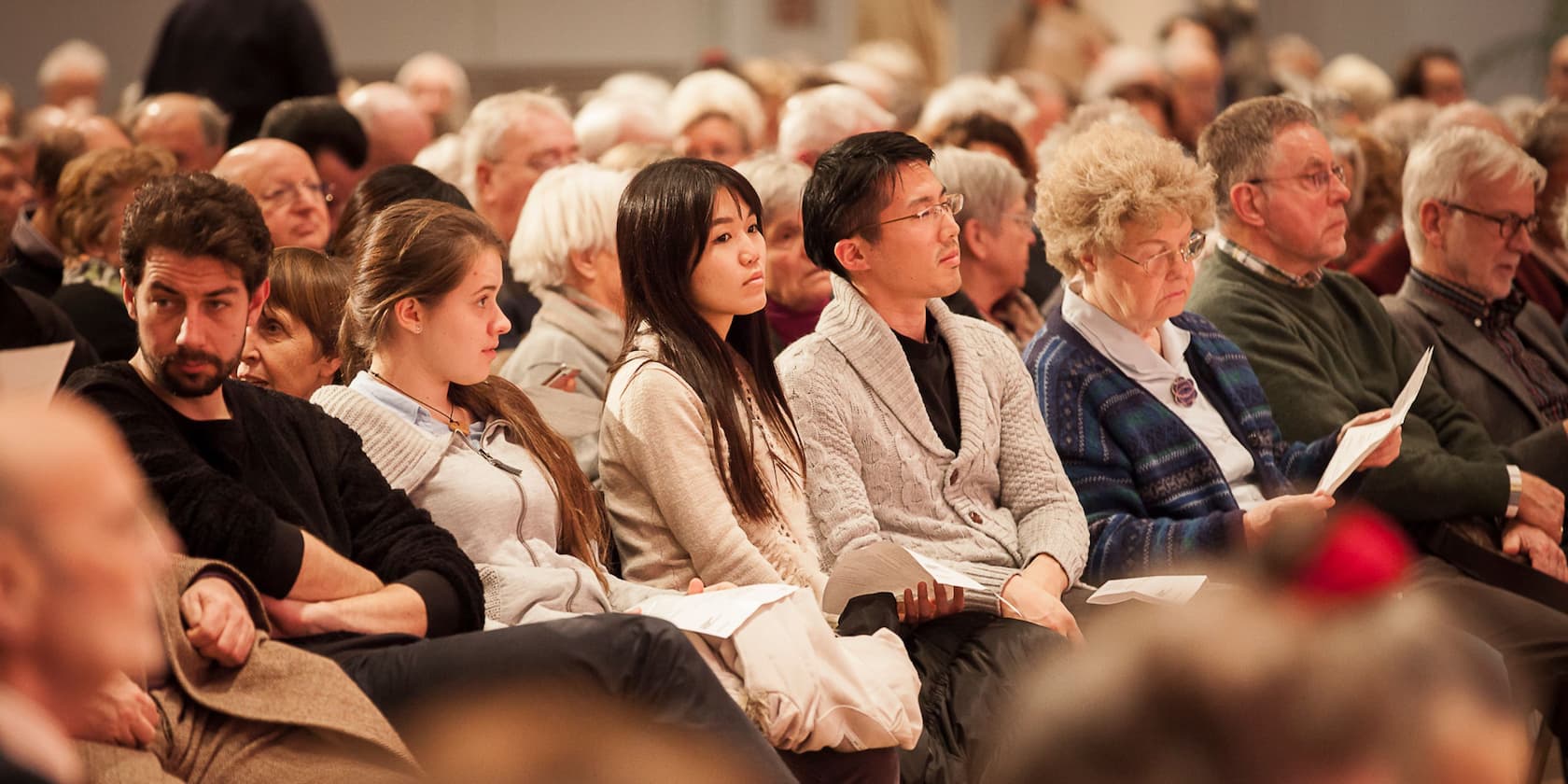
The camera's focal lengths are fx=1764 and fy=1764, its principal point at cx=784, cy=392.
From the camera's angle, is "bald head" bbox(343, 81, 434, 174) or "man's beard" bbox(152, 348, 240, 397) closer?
"man's beard" bbox(152, 348, 240, 397)

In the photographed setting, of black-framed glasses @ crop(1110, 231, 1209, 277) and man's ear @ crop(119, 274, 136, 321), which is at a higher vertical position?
man's ear @ crop(119, 274, 136, 321)

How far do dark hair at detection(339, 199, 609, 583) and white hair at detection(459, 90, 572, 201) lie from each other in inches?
81.4

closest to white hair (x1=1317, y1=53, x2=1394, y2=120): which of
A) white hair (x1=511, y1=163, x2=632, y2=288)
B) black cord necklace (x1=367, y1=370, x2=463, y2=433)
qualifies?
white hair (x1=511, y1=163, x2=632, y2=288)

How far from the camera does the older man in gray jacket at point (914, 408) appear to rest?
10.9 feet

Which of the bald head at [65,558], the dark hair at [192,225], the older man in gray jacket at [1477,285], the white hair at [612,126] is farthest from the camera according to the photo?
the white hair at [612,126]

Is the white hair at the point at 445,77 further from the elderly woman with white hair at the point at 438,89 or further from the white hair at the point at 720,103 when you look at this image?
the white hair at the point at 720,103

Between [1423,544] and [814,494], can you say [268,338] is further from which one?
[1423,544]

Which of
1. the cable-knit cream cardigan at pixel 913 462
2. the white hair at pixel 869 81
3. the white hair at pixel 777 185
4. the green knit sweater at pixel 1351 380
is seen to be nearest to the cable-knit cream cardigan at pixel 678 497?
the cable-knit cream cardigan at pixel 913 462

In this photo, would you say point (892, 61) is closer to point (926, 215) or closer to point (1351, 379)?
point (1351, 379)

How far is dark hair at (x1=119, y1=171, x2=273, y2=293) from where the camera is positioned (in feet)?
8.36

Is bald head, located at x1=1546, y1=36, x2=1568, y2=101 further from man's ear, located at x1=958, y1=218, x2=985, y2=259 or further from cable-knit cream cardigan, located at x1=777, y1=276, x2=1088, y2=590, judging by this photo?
cable-knit cream cardigan, located at x1=777, y1=276, x2=1088, y2=590

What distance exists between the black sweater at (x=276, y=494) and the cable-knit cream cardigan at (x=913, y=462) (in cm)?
83

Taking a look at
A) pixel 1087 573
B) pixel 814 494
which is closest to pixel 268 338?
pixel 814 494

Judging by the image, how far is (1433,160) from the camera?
468 cm
